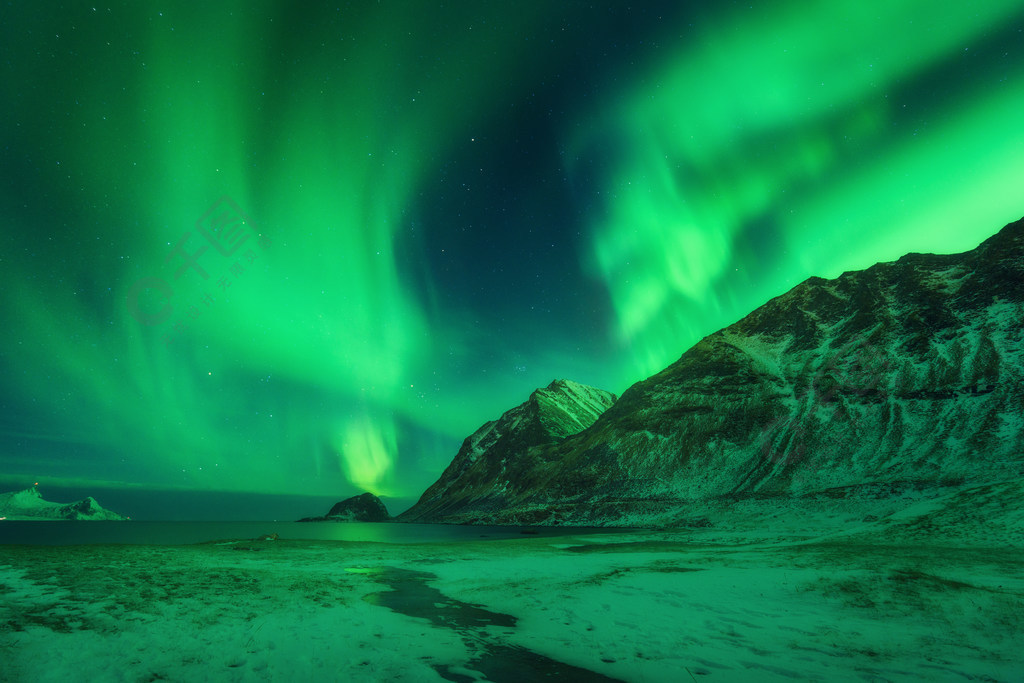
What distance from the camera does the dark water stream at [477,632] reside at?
9.37 metres

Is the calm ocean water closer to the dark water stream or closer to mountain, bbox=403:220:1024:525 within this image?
mountain, bbox=403:220:1024:525

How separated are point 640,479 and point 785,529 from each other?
70740 millimetres

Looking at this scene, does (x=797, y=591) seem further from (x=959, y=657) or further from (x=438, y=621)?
(x=438, y=621)

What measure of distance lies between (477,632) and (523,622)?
6.35 feet

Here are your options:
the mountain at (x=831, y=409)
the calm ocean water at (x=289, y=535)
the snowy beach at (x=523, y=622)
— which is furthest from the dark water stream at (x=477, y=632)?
the mountain at (x=831, y=409)

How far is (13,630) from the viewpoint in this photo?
11133 mm

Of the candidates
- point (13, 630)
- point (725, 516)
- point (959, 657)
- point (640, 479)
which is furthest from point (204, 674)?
point (640, 479)

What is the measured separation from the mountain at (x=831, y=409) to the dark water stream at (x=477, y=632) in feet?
247

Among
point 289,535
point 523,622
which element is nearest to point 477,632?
point 523,622

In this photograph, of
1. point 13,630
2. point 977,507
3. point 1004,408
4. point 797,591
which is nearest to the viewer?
point 13,630

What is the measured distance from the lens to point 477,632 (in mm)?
13062

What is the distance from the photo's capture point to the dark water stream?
937 centimetres

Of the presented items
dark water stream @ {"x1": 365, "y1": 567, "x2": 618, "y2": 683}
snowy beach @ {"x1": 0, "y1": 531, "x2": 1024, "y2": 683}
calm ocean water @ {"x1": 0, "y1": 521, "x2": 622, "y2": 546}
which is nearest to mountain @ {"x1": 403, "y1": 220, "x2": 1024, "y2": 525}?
calm ocean water @ {"x1": 0, "y1": 521, "x2": 622, "y2": 546}

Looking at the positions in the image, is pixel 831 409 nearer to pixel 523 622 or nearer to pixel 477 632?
pixel 523 622
